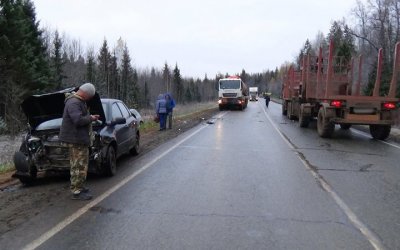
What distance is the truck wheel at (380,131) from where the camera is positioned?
A: 54.6ft

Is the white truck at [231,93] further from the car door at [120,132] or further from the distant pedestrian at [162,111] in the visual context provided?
the car door at [120,132]

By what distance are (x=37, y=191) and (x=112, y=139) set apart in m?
1.86

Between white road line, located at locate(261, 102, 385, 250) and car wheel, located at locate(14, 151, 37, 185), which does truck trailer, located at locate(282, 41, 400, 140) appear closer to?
white road line, located at locate(261, 102, 385, 250)

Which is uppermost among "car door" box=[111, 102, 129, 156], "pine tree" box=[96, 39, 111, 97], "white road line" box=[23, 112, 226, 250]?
"pine tree" box=[96, 39, 111, 97]

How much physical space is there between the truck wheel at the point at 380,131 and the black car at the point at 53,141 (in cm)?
1101

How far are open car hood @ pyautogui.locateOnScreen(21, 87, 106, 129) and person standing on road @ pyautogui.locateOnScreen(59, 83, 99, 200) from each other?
3.82ft

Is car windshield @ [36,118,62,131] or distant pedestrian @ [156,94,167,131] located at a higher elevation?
car windshield @ [36,118,62,131]

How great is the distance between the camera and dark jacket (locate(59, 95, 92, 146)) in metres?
6.89

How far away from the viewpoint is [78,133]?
6.98 meters

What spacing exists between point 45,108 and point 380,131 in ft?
41.4

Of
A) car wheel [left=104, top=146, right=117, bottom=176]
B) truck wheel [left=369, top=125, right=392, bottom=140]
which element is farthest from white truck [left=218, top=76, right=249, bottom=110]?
car wheel [left=104, top=146, right=117, bottom=176]

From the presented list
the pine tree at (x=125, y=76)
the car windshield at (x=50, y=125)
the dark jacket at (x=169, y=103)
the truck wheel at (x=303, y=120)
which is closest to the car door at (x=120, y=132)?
the car windshield at (x=50, y=125)

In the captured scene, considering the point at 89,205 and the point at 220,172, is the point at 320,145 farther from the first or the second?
the point at 89,205

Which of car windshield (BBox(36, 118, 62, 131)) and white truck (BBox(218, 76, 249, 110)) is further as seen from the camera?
white truck (BBox(218, 76, 249, 110))
